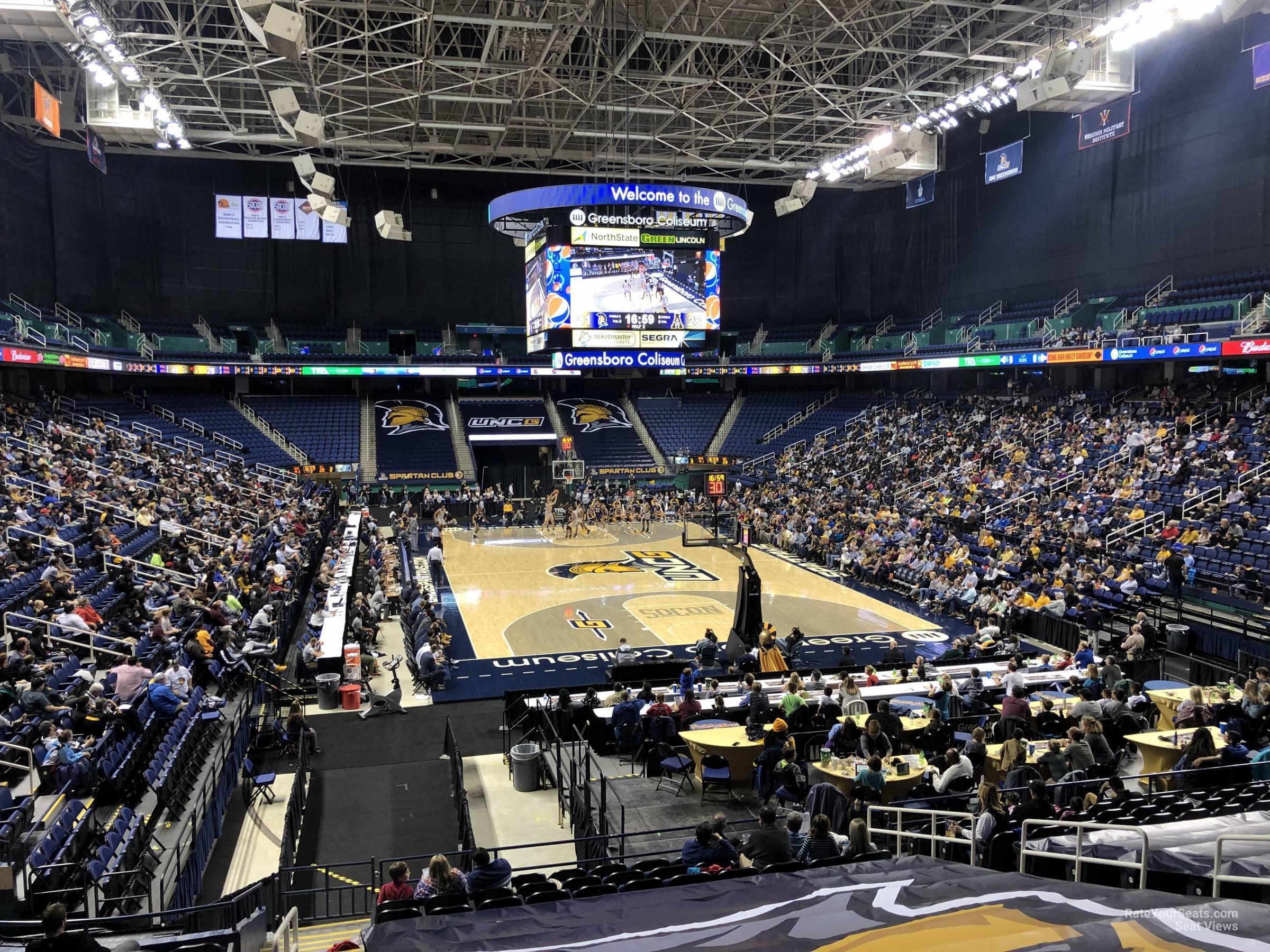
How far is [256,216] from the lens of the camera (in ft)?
143

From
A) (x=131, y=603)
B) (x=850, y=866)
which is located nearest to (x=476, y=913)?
(x=850, y=866)

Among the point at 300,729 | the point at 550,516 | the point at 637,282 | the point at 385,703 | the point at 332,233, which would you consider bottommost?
the point at 385,703

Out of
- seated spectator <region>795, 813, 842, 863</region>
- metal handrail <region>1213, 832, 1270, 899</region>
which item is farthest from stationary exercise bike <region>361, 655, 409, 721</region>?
metal handrail <region>1213, 832, 1270, 899</region>

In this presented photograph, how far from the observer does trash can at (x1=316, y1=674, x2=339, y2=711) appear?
15836 millimetres

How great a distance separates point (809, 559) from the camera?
30484 mm

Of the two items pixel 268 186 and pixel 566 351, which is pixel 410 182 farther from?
pixel 566 351

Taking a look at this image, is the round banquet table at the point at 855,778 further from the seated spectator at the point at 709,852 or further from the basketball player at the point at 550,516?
the basketball player at the point at 550,516

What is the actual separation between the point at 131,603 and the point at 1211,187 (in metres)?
31.5

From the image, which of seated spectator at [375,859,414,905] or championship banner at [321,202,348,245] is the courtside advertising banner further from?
seated spectator at [375,859,414,905]

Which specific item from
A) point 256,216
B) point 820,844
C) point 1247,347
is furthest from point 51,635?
point 256,216

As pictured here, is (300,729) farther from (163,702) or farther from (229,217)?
(229,217)

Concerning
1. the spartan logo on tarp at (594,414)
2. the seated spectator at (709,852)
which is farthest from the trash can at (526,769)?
the spartan logo on tarp at (594,414)

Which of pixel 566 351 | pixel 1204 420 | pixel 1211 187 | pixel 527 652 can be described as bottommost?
pixel 527 652

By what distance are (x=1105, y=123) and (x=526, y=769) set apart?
30088 millimetres
